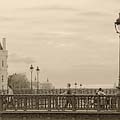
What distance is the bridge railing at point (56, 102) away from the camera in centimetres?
3778

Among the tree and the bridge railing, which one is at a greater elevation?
the bridge railing

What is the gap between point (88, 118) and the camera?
121ft

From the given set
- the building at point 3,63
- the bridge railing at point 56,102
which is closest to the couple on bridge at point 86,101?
the bridge railing at point 56,102

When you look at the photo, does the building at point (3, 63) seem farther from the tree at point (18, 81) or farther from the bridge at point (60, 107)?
the bridge at point (60, 107)

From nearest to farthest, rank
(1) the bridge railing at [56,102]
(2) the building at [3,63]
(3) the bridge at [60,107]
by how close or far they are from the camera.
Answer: (3) the bridge at [60,107]
(1) the bridge railing at [56,102]
(2) the building at [3,63]

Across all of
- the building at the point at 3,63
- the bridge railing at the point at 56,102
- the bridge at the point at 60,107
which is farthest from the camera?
the building at the point at 3,63

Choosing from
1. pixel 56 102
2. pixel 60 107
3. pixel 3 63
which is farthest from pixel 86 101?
pixel 3 63

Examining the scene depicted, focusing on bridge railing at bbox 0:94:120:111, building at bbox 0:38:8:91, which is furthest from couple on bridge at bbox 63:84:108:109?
building at bbox 0:38:8:91

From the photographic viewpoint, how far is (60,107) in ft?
126

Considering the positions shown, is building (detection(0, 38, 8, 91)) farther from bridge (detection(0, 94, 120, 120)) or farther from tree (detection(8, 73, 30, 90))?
bridge (detection(0, 94, 120, 120))

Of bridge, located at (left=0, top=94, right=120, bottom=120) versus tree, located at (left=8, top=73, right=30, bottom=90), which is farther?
tree, located at (left=8, top=73, right=30, bottom=90)

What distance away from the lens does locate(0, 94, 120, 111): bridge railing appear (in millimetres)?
37781

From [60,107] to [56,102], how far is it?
20.7 inches

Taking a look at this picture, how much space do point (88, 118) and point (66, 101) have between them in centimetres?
226
